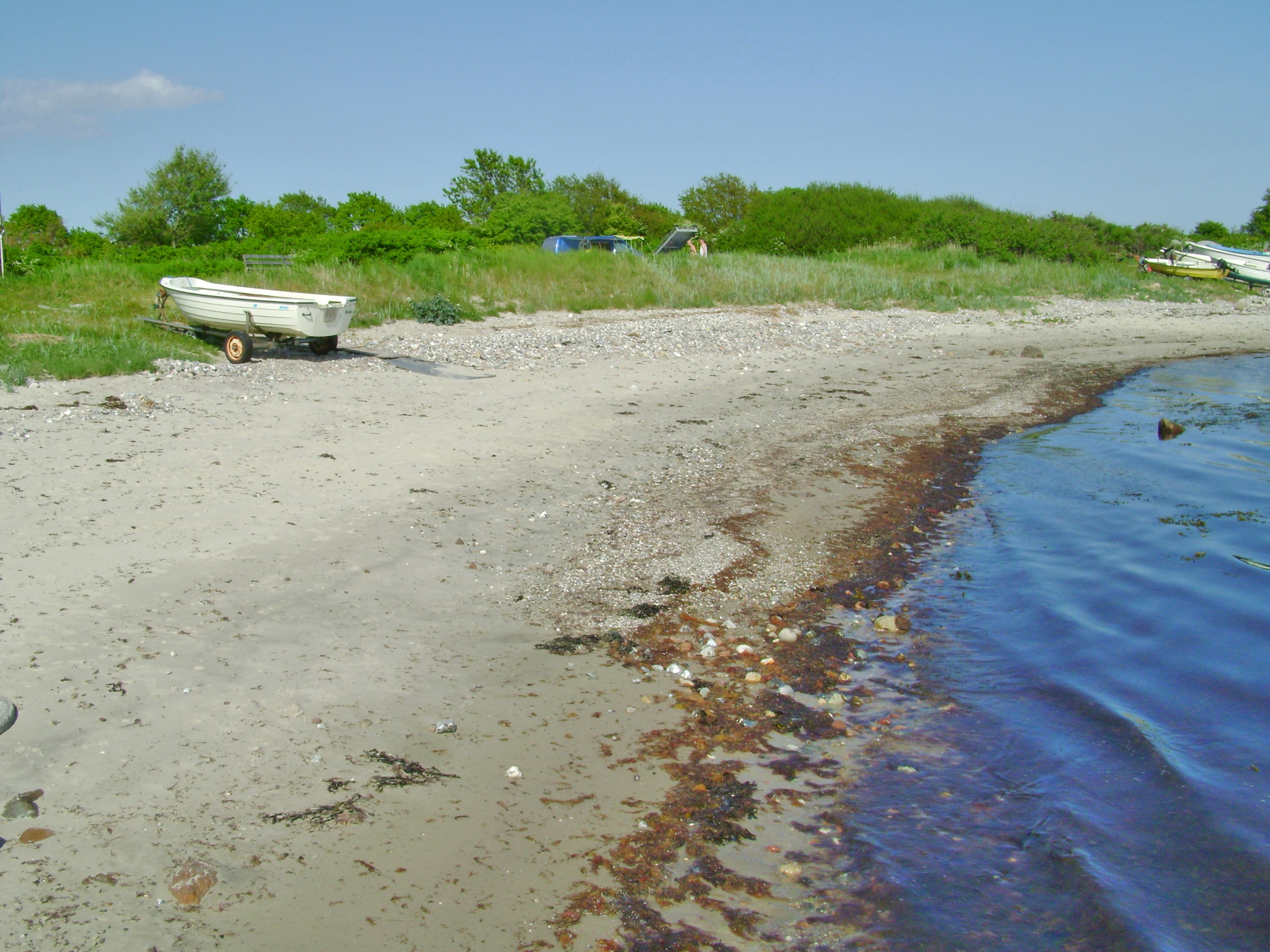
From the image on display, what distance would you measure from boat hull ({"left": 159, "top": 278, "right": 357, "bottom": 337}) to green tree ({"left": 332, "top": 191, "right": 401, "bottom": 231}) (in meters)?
30.5

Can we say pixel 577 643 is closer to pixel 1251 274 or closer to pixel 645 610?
pixel 645 610

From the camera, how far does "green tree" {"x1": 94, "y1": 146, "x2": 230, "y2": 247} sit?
123 feet

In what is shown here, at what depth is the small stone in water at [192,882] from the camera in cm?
288

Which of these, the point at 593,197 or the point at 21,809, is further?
the point at 593,197

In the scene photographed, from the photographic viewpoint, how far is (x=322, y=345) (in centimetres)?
1270

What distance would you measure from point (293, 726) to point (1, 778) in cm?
104

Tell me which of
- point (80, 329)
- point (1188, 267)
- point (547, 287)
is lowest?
point (80, 329)

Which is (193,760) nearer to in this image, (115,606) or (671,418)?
(115,606)

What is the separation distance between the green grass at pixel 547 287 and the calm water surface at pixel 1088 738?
948 cm

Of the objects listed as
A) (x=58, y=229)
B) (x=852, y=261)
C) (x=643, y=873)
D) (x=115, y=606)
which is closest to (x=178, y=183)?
(x=58, y=229)

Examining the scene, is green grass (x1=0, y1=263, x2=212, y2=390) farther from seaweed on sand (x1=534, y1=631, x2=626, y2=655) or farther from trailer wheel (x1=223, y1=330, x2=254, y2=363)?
seaweed on sand (x1=534, y1=631, x2=626, y2=655)

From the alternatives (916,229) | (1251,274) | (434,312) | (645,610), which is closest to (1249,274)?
(1251,274)

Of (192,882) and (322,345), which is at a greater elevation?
(322,345)

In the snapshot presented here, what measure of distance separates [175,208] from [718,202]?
2800cm
